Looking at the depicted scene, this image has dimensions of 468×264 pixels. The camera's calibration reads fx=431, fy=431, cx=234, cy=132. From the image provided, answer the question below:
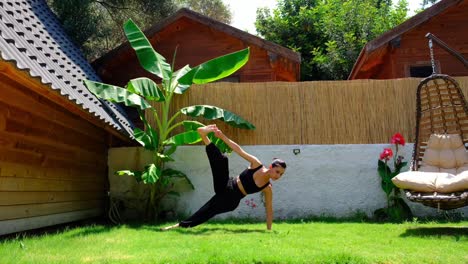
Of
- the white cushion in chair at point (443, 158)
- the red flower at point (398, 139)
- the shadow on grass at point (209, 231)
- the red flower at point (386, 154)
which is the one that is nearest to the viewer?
the shadow on grass at point (209, 231)

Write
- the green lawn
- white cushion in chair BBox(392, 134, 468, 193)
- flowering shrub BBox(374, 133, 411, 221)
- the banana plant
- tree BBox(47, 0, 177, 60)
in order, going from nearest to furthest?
the green lawn
white cushion in chair BBox(392, 134, 468, 193)
the banana plant
flowering shrub BBox(374, 133, 411, 221)
tree BBox(47, 0, 177, 60)

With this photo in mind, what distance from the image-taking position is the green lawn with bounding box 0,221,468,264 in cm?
396

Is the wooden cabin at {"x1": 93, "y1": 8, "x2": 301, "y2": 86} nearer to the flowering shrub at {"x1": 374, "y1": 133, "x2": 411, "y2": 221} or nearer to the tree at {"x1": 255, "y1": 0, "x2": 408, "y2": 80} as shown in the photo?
the flowering shrub at {"x1": 374, "y1": 133, "x2": 411, "y2": 221}

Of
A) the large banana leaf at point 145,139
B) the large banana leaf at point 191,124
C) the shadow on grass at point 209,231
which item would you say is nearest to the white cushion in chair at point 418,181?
the shadow on grass at point 209,231

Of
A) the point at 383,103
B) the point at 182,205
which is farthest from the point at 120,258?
the point at 383,103

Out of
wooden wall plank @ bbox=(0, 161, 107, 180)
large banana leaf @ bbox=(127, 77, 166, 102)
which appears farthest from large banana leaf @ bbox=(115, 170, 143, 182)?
large banana leaf @ bbox=(127, 77, 166, 102)

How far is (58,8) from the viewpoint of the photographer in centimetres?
1129

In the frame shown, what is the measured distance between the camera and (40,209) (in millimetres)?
6711

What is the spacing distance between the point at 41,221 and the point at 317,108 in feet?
17.8

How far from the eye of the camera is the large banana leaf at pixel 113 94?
727 cm

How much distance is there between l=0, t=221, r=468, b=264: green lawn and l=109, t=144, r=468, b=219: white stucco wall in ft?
6.25

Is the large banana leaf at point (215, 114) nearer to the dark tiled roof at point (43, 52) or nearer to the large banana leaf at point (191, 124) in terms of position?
the large banana leaf at point (191, 124)

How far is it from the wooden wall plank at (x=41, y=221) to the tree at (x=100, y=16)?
4.76 metres

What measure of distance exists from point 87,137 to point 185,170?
83.8 inches
